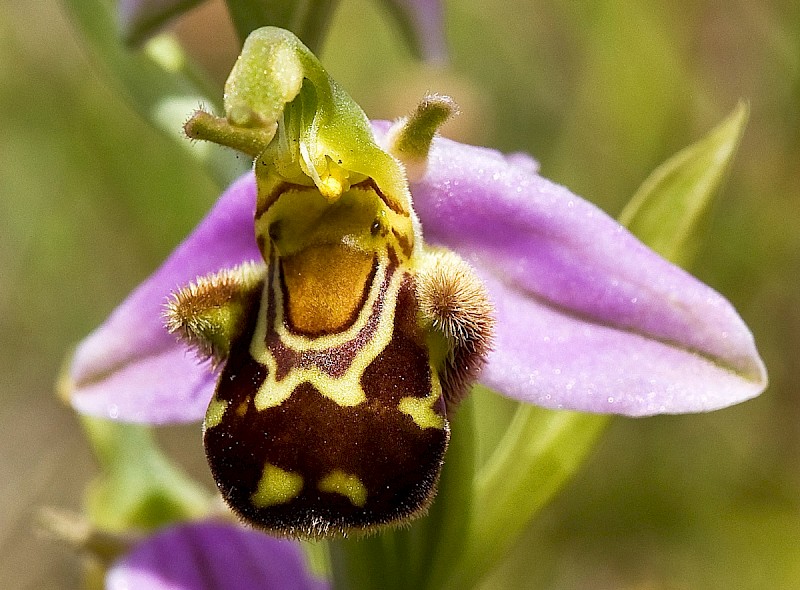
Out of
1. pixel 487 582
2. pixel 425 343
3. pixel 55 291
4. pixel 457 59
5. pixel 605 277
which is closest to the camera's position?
pixel 425 343

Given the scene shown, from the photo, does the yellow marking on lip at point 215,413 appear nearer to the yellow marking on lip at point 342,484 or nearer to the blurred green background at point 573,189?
the yellow marking on lip at point 342,484

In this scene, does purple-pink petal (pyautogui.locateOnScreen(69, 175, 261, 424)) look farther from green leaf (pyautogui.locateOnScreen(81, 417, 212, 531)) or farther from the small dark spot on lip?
green leaf (pyautogui.locateOnScreen(81, 417, 212, 531))

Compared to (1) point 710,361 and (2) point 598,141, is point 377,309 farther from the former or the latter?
(2) point 598,141

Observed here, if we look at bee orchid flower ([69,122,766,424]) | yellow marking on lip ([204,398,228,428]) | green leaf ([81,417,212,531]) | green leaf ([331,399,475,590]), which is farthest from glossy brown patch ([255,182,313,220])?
green leaf ([81,417,212,531])

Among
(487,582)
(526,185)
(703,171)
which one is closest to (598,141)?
(487,582)

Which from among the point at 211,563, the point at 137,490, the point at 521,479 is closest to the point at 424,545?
the point at 521,479

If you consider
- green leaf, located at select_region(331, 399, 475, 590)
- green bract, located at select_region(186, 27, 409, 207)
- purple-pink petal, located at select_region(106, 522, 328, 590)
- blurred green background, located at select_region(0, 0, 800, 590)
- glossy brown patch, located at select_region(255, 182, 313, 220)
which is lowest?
blurred green background, located at select_region(0, 0, 800, 590)

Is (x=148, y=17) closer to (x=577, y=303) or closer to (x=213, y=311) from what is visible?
(x=213, y=311)
